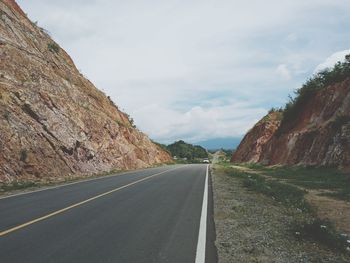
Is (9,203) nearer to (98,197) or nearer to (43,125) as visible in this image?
(98,197)

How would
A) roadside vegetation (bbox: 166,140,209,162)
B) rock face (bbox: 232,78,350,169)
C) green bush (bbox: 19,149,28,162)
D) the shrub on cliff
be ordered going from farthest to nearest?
roadside vegetation (bbox: 166,140,209,162)
the shrub on cliff
rock face (bbox: 232,78,350,169)
green bush (bbox: 19,149,28,162)

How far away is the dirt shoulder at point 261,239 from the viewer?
6.66 m

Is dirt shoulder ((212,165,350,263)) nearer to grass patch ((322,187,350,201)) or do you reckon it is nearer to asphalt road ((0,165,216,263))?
asphalt road ((0,165,216,263))

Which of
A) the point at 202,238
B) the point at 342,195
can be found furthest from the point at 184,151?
the point at 202,238

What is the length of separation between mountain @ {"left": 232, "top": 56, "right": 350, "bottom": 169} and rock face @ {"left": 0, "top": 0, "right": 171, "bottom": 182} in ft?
62.7

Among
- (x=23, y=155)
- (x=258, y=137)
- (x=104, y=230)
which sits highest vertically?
(x=258, y=137)

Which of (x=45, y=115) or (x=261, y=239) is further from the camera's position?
(x=45, y=115)

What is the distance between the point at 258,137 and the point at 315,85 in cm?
2893

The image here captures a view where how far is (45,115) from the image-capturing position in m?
31.5

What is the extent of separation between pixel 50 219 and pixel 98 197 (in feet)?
15.1

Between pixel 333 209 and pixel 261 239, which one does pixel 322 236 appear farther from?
pixel 333 209

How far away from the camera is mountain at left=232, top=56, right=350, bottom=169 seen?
29928 mm

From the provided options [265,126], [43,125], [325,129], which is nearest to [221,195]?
[43,125]

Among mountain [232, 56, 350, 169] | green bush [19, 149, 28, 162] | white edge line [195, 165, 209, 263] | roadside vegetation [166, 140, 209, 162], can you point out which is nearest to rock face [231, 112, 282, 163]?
mountain [232, 56, 350, 169]
